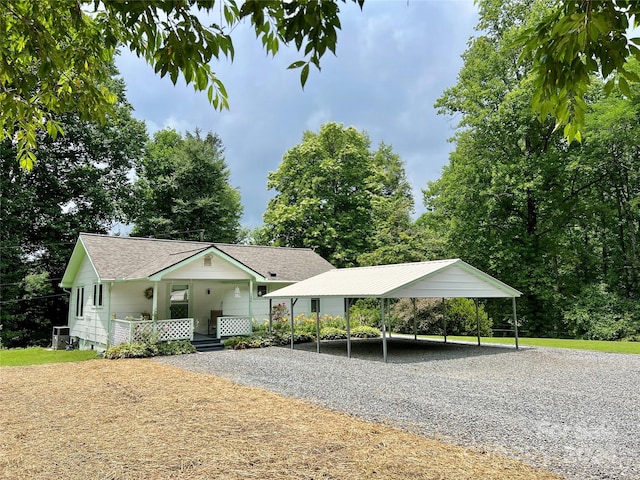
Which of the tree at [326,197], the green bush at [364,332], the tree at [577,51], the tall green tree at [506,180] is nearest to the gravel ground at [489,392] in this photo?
the tree at [577,51]

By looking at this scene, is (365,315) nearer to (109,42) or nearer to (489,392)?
(489,392)

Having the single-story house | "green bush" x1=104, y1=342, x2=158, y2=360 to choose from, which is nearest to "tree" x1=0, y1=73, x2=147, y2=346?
the single-story house

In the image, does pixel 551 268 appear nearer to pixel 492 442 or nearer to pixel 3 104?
pixel 492 442

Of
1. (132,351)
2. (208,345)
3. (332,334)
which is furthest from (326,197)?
(132,351)

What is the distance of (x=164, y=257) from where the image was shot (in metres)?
18.3

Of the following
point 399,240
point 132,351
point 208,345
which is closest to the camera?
point 132,351

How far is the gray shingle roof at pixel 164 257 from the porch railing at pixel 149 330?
175 centimetres

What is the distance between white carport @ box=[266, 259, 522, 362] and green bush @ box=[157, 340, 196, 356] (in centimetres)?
395

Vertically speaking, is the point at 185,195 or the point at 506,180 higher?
the point at 185,195

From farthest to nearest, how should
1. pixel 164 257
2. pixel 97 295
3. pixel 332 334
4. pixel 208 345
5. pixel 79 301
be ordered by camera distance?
1. pixel 79 301
2. pixel 332 334
3. pixel 164 257
4. pixel 97 295
5. pixel 208 345

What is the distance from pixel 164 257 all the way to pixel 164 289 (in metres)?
1.38

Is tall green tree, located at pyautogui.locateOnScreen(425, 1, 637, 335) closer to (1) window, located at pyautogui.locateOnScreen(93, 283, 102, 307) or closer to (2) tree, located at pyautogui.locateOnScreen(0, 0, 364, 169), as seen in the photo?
(1) window, located at pyautogui.locateOnScreen(93, 283, 102, 307)

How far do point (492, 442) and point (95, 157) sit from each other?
2923cm

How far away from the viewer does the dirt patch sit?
4.55 meters
